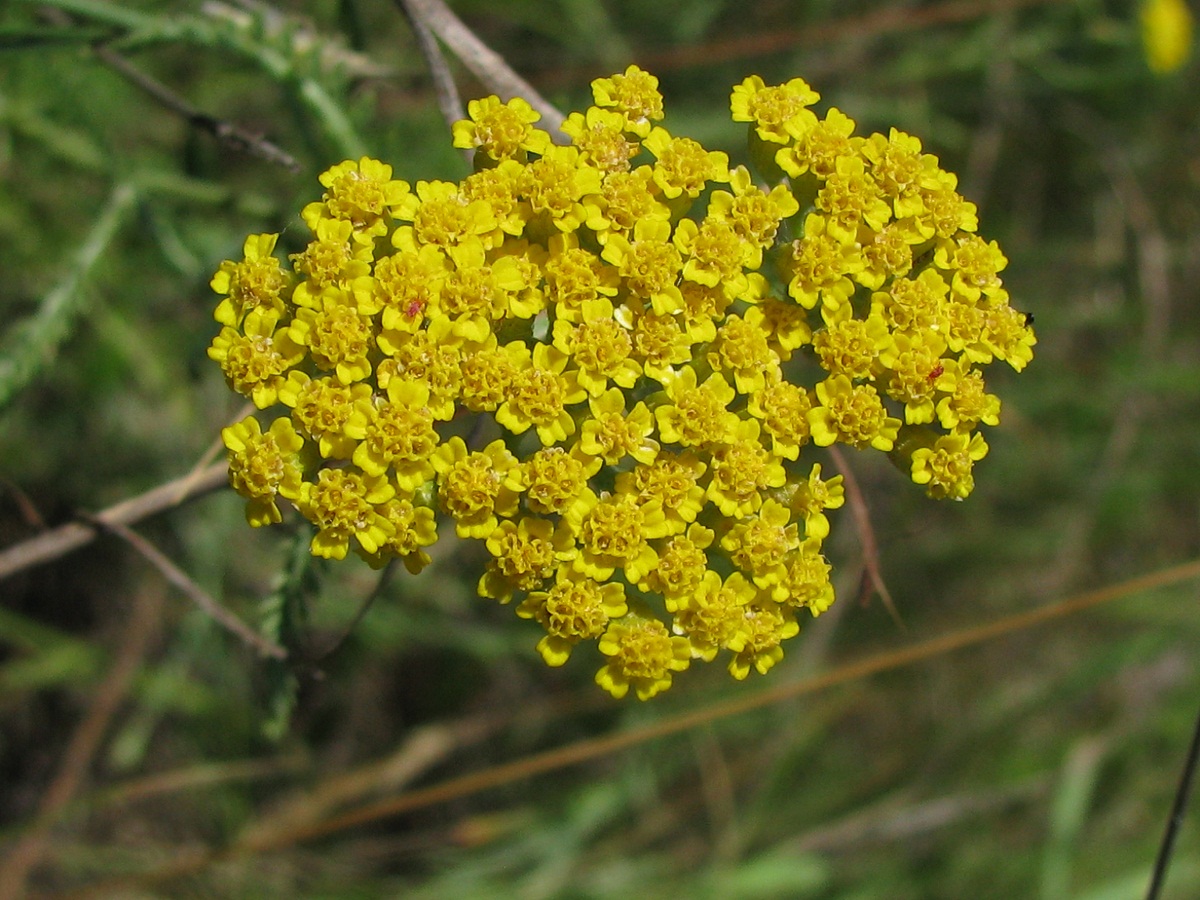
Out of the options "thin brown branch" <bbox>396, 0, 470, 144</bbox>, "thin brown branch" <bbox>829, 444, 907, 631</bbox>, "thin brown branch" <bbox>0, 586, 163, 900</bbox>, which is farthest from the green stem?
"thin brown branch" <bbox>829, 444, 907, 631</bbox>

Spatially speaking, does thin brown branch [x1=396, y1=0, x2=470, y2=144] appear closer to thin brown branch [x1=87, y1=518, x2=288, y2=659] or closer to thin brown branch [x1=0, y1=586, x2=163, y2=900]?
thin brown branch [x1=87, y1=518, x2=288, y2=659]

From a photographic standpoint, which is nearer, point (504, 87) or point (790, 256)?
point (790, 256)

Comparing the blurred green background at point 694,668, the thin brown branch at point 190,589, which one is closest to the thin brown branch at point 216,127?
the blurred green background at point 694,668

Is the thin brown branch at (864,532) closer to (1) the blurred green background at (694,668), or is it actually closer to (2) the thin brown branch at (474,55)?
(2) the thin brown branch at (474,55)

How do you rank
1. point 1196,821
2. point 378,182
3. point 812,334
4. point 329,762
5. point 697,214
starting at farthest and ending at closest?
point 329,762 → point 1196,821 → point 697,214 → point 812,334 → point 378,182

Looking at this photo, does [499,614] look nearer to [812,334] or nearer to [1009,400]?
[1009,400]

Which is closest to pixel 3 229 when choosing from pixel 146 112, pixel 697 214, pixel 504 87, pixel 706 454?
pixel 146 112

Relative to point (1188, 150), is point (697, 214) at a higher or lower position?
lower
